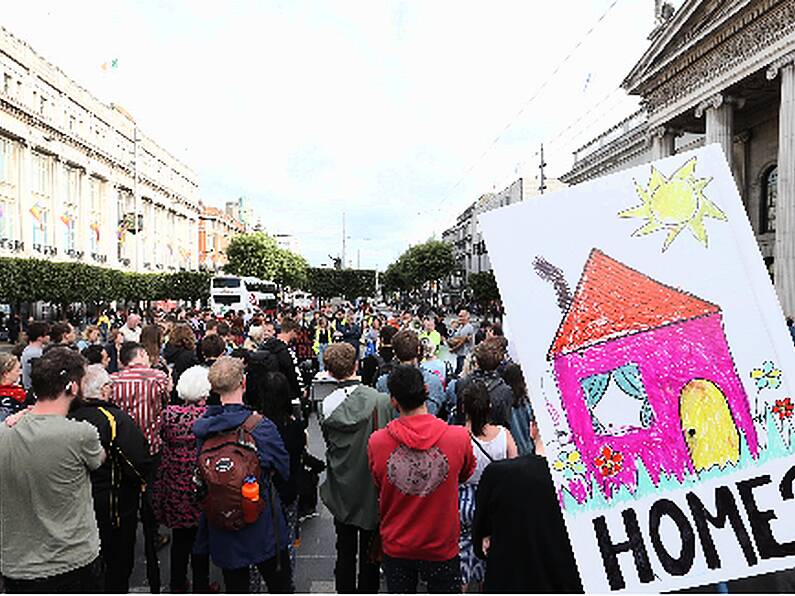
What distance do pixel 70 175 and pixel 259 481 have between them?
179 feet

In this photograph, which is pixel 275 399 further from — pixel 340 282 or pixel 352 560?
pixel 340 282

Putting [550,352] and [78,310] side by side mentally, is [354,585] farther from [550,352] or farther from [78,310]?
[78,310]

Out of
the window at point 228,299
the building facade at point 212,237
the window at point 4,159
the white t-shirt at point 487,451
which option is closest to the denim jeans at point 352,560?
the white t-shirt at point 487,451

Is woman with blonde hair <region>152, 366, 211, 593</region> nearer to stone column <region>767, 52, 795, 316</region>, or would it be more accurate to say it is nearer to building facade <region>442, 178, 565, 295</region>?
stone column <region>767, 52, 795, 316</region>

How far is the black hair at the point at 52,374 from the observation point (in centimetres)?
349

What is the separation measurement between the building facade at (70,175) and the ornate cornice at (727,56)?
120 ft

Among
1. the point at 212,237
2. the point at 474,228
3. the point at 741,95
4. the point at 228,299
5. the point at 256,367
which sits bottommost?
the point at 256,367

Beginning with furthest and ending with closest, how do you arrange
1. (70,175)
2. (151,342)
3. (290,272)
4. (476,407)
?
(290,272)
(70,175)
(151,342)
(476,407)

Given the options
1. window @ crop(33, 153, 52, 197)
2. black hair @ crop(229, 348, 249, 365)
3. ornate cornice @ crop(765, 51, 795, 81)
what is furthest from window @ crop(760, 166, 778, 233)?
window @ crop(33, 153, 52, 197)

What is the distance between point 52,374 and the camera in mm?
3500

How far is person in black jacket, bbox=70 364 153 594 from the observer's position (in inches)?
159

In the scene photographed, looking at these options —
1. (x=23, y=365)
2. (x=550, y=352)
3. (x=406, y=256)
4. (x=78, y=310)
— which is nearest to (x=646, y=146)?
(x=23, y=365)

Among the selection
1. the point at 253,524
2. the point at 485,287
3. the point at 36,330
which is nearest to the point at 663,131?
the point at 485,287

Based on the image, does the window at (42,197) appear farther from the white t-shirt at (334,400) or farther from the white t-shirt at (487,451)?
the white t-shirt at (487,451)
